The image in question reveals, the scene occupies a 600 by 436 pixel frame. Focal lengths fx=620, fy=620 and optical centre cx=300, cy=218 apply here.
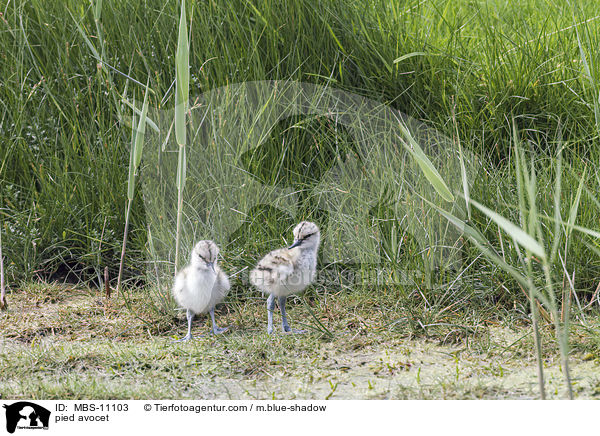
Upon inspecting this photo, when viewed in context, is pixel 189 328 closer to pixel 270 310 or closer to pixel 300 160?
pixel 270 310

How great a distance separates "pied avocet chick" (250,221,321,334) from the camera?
241 cm

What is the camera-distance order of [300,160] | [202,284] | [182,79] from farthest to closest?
[300,160], [202,284], [182,79]

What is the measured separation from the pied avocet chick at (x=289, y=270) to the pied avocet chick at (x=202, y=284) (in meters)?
0.16

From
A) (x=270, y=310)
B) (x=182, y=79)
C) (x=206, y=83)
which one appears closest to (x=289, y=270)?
(x=270, y=310)

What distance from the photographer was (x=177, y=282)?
2484 millimetres

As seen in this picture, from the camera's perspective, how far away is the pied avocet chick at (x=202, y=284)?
2.35 m

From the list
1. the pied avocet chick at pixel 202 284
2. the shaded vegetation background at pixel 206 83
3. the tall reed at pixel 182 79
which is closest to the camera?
the tall reed at pixel 182 79

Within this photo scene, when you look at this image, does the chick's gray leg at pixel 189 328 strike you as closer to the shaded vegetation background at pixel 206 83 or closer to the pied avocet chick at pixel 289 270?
the pied avocet chick at pixel 289 270
